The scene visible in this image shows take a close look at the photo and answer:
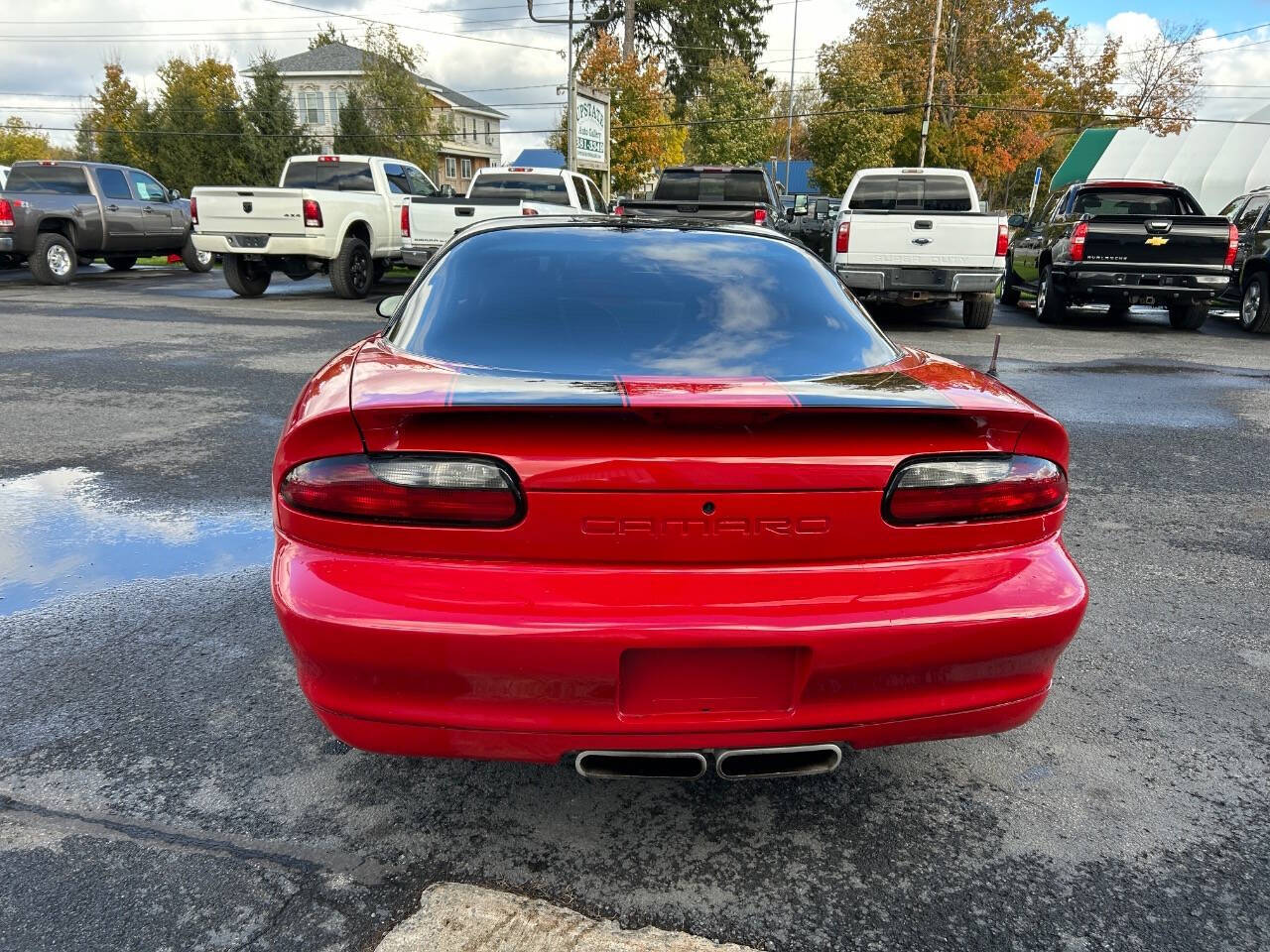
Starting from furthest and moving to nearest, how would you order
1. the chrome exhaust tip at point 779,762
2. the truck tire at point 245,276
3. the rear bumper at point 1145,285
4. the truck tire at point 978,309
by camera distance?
the truck tire at point 245,276 < the truck tire at point 978,309 < the rear bumper at point 1145,285 < the chrome exhaust tip at point 779,762

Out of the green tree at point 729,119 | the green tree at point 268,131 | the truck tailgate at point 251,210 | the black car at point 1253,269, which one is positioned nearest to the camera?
the black car at point 1253,269

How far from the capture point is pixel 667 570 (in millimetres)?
1945

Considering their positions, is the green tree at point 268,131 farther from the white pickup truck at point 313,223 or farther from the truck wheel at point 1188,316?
the truck wheel at point 1188,316

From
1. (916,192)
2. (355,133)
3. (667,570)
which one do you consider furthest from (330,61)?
(667,570)

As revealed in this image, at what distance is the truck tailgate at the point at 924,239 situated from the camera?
35.7 ft

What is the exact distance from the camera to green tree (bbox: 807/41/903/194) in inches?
1524

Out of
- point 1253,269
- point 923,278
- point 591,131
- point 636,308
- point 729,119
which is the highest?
point 729,119

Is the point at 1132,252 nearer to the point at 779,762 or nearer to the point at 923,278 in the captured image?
the point at 923,278

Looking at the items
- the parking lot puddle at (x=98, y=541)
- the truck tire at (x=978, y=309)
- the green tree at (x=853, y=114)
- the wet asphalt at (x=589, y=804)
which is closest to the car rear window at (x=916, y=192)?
the truck tire at (x=978, y=309)

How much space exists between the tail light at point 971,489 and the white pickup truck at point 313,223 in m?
13.3

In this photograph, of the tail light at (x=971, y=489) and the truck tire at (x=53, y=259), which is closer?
the tail light at (x=971, y=489)

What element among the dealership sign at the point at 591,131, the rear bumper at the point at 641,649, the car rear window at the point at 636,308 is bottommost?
the rear bumper at the point at 641,649

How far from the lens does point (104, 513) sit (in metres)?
4.61

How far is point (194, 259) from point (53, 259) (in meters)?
3.52
